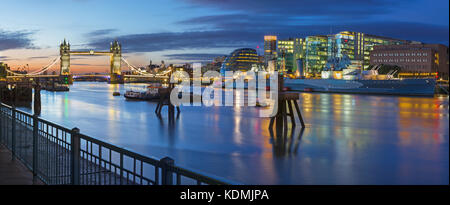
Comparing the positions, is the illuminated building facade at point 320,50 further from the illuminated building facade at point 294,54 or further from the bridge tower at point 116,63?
the bridge tower at point 116,63

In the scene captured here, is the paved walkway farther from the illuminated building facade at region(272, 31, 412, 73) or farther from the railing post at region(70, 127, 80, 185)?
the illuminated building facade at region(272, 31, 412, 73)

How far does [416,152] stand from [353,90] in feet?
198

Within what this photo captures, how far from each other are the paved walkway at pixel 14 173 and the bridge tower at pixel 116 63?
136944mm

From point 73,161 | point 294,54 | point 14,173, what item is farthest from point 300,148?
point 294,54

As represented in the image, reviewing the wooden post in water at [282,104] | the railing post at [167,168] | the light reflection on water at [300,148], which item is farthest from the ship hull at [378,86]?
the railing post at [167,168]

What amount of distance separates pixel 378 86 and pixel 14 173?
241ft

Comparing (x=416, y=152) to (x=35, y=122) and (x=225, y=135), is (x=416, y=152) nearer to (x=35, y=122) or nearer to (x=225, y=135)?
(x=225, y=135)

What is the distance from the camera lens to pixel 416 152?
18297 mm

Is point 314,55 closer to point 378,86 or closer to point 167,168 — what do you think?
point 378,86

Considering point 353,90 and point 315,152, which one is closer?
point 315,152

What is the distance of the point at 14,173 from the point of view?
281 inches
